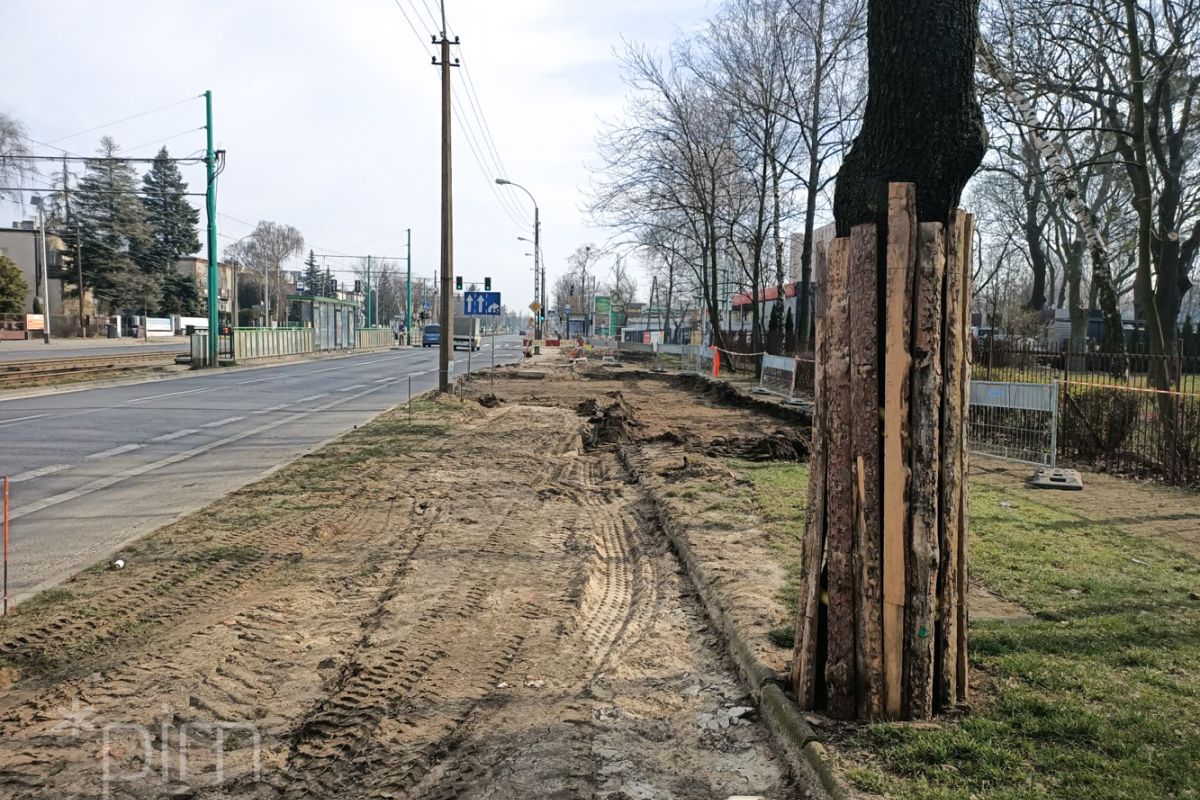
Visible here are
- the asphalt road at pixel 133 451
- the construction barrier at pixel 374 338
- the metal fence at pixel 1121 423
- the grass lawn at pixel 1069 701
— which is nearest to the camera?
the grass lawn at pixel 1069 701

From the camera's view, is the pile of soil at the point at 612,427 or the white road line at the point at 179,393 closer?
the pile of soil at the point at 612,427

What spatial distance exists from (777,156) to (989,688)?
32423mm

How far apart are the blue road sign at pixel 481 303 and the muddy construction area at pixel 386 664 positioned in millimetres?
17287

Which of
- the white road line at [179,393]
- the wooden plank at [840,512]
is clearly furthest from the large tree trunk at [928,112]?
the white road line at [179,393]

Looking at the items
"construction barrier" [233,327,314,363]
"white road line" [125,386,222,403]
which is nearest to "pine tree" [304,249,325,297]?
"construction barrier" [233,327,314,363]

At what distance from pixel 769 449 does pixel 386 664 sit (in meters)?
9.18

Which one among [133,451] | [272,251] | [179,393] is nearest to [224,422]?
[133,451]

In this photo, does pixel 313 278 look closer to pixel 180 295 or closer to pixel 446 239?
pixel 180 295

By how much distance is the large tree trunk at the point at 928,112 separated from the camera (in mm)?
A: 3992

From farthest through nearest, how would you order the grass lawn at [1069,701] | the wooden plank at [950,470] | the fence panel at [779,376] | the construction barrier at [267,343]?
the construction barrier at [267,343] < the fence panel at [779,376] < the wooden plank at [950,470] < the grass lawn at [1069,701]

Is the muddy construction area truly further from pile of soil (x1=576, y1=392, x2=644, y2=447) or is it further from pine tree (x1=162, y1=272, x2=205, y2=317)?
pine tree (x1=162, y1=272, x2=205, y2=317)

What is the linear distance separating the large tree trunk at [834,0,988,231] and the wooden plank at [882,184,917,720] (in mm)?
158

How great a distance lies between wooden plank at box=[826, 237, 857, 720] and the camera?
393 cm

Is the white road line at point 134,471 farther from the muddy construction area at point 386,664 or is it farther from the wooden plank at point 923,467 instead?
the wooden plank at point 923,467
